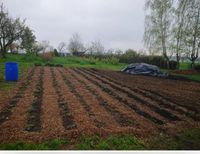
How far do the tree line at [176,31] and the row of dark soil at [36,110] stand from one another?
1.25m

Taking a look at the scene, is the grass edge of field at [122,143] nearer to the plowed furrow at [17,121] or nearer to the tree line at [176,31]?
the plowed furrow at [17,121]

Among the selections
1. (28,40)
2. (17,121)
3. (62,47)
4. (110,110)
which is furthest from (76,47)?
(17,121)

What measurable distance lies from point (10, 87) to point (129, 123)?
1385mm

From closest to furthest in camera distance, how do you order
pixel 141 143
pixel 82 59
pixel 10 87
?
pixel 141 143, pixel 82 59, pixel 10 87

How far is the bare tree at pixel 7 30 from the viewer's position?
2.83m

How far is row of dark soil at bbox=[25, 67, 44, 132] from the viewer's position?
2582mm

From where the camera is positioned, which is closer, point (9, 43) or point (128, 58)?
point (9, 43)

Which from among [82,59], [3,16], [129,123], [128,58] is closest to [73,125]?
[129,123]

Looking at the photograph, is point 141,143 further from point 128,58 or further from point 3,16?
point 3,16

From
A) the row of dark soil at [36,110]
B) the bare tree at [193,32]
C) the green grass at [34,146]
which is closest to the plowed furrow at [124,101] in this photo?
the row of dark soil at [36,110]

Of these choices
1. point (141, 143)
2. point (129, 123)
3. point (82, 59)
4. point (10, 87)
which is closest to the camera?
point (141, 143)

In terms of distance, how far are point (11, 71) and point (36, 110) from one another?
0.57 m

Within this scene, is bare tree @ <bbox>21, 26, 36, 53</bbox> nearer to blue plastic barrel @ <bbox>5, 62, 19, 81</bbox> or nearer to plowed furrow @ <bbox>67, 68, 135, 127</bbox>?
blue plastic barrel @ <bbox>5, 62, 19, 81</bbox>

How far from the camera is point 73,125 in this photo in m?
2.67
